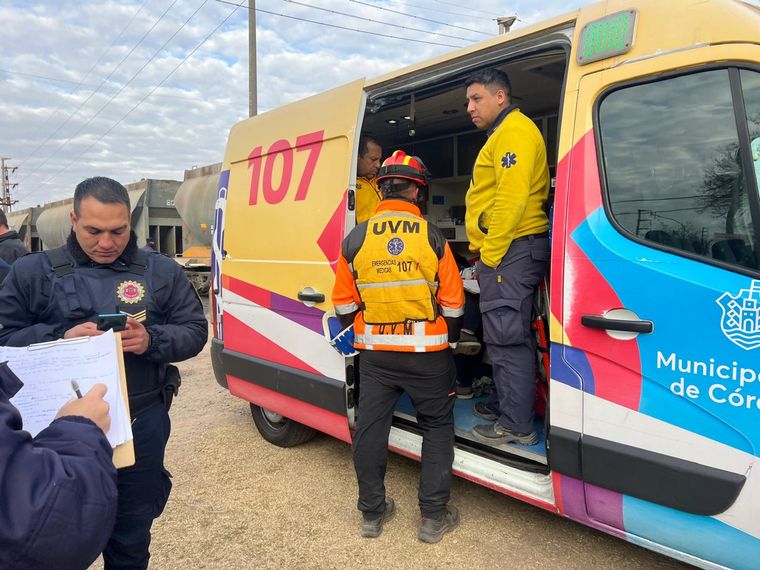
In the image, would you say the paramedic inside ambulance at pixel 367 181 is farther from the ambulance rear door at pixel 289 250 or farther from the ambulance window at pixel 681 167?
the ambulance window at pixel 681 167

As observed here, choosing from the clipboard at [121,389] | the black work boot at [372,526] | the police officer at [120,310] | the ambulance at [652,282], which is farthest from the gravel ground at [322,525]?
the clipboard at [121,389]

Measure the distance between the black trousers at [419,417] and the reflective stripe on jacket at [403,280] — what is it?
10 cm

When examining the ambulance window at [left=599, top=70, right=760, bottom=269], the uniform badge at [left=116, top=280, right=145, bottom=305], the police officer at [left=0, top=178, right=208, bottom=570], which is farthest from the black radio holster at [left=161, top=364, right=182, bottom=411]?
the ambulance window at [left=599, top=70, right=760, bottom=269]

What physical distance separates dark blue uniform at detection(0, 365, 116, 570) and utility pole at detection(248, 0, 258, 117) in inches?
520

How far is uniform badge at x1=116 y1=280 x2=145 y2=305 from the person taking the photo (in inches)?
76.4

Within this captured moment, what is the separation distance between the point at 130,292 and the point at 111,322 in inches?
11.8

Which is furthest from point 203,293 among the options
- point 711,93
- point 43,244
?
point 43,244

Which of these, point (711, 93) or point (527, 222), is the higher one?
point (711, 93)

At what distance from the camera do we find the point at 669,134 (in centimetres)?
195

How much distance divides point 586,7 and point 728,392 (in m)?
1.57

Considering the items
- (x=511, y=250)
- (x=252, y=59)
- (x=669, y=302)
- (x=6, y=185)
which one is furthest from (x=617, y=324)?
(x=6, y=185)

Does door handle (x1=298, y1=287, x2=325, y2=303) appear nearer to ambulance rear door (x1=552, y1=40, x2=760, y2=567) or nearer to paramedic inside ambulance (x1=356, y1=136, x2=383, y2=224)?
paramedic inside ambulance (x1=356, y1=136, x2=383, y2=224)

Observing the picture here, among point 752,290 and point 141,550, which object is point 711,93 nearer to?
point 752,290

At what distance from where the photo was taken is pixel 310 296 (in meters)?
3.15
